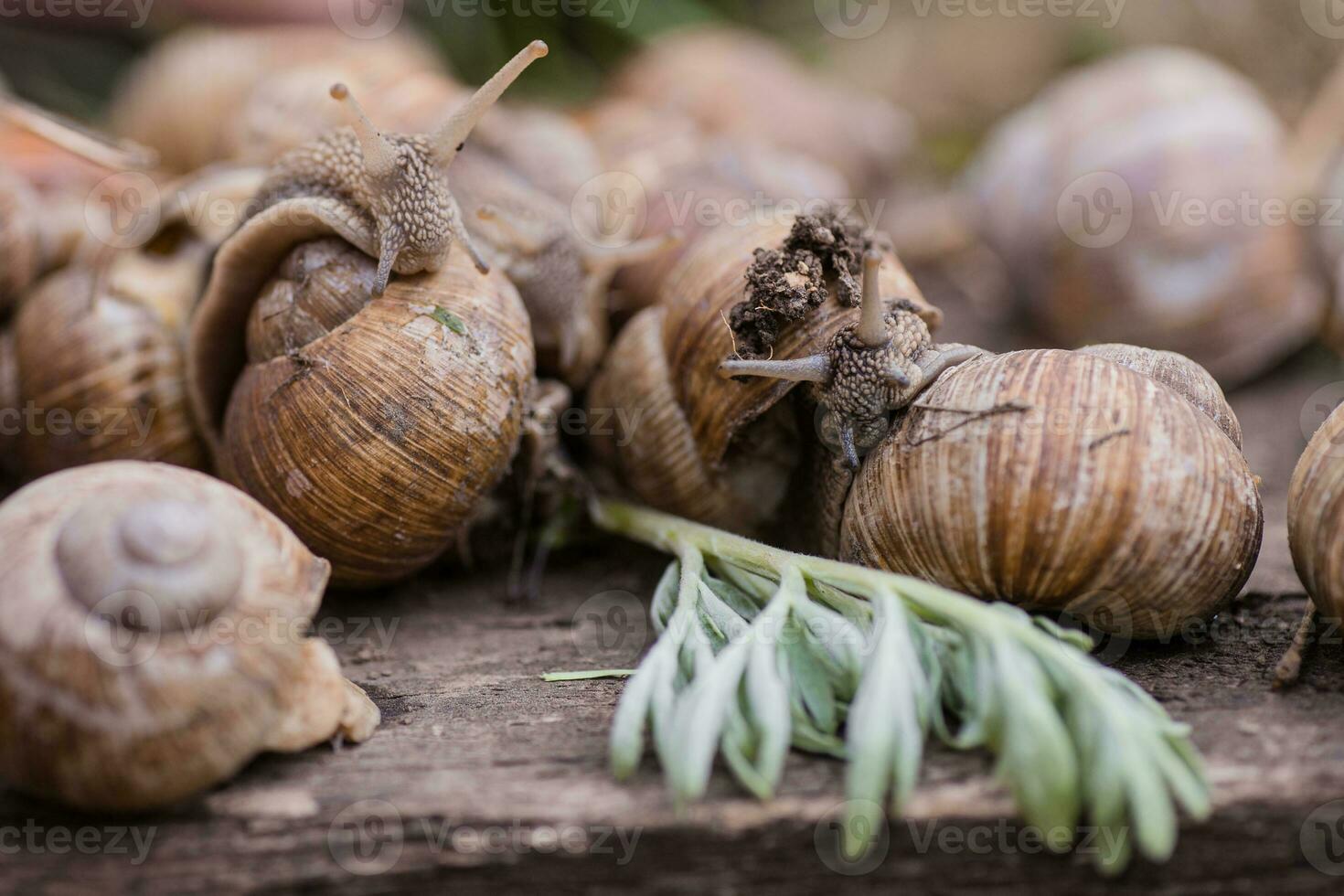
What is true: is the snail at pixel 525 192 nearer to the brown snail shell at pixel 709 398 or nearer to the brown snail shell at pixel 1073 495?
the brown snail shell at pixel 709 398

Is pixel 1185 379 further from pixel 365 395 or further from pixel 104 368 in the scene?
pixel 104 368

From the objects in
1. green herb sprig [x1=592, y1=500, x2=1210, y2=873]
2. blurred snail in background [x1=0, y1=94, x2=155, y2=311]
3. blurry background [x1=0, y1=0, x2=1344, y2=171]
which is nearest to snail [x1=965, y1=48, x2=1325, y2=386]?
blurry background [x1=0, y1=0, x2=1344, y2=171]

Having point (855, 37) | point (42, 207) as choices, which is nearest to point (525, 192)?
point (42, 207)

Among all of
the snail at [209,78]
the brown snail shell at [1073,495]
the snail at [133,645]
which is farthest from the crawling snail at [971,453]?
the snail at [209,78]

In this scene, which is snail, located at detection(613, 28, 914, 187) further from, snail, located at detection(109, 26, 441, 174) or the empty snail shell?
the empty snail shell

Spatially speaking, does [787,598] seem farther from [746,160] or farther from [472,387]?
[746,160]
